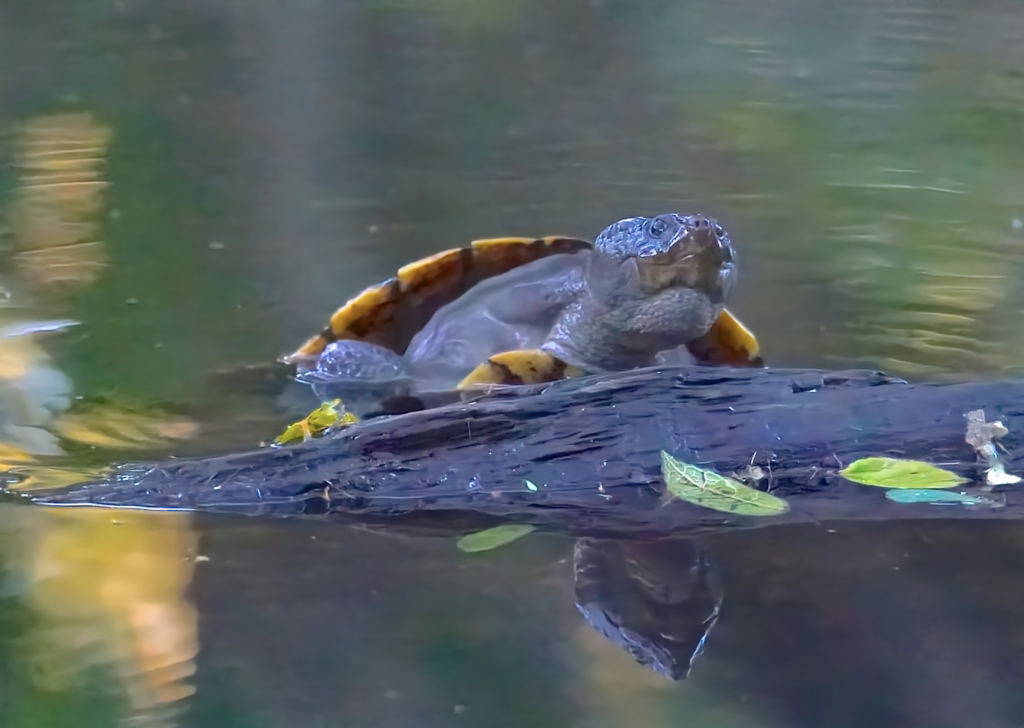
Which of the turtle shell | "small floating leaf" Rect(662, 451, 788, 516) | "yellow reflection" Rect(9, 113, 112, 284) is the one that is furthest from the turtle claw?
"yellow reflection" Rect(9, 113, 112, 284)

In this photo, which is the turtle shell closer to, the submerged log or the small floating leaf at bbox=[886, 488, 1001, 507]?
the submerged log

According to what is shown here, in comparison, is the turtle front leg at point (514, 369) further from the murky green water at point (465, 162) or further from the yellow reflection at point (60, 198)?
the yellow reflection at point (60, 198)

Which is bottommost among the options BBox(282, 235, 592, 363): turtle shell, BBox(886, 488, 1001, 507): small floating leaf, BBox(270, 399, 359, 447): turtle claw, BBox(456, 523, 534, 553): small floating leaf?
BBox(886, 488, 1001, 507): small floating leaf

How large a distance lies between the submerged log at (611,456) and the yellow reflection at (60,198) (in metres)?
1.28

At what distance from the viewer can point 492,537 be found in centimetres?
69

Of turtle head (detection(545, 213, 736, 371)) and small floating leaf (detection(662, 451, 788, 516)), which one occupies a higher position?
turtle head (detection(545, 213, 736, 371))

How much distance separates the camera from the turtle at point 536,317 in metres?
1.02

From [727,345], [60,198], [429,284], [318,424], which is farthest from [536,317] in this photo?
[60,198]

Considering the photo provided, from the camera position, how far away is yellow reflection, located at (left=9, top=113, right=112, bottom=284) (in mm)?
1848

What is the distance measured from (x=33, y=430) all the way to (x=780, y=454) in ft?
2.84

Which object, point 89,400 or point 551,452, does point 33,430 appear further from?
point 551,452

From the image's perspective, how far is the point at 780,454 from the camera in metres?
0.73

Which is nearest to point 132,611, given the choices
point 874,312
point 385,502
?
point 385,502

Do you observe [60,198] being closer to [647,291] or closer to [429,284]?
[429,284]
